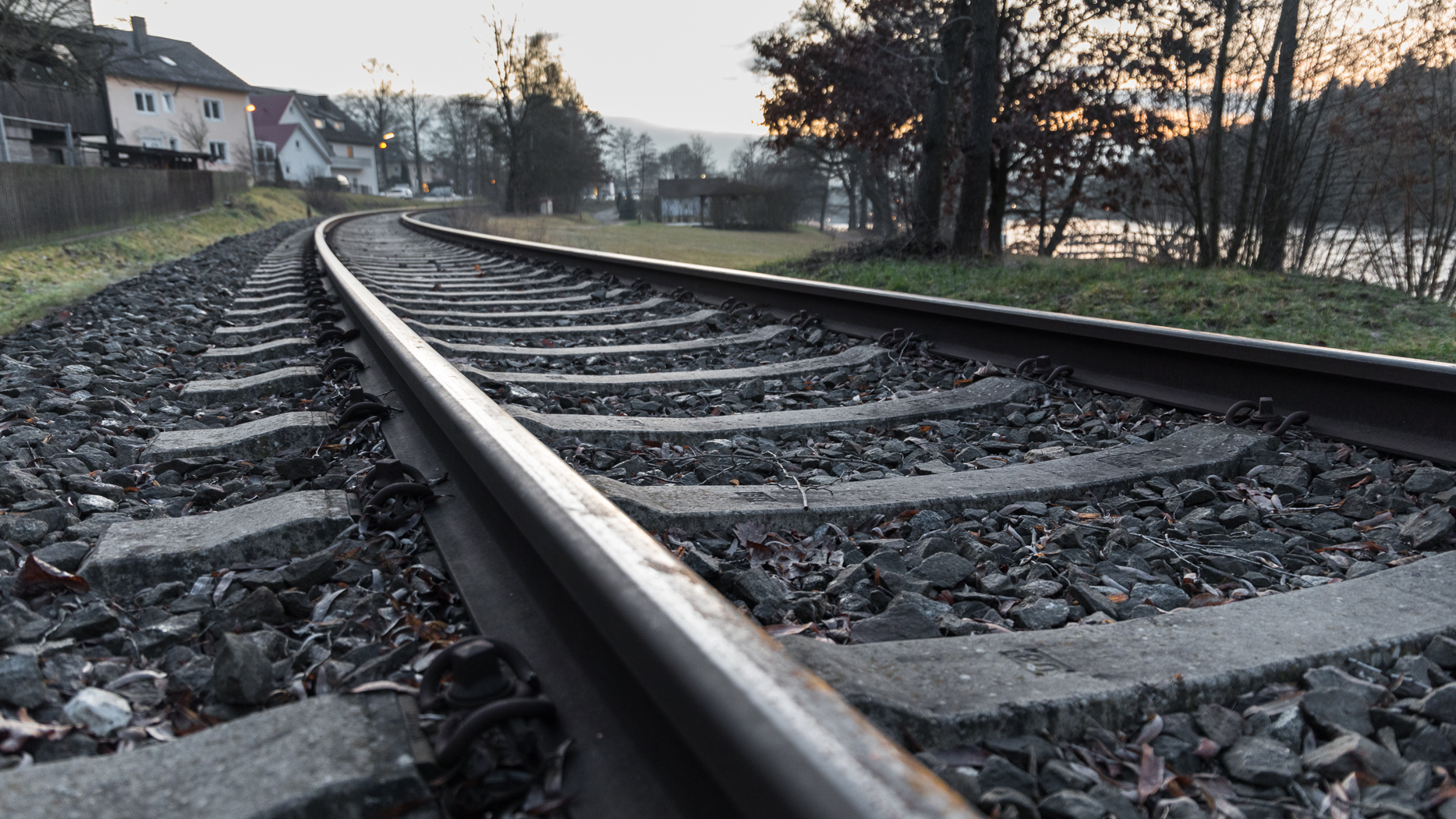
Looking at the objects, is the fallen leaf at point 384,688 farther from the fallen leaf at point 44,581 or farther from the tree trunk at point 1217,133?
the tree trunk at point 1217,133

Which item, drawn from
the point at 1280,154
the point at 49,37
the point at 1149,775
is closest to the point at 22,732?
the point at 1149,775

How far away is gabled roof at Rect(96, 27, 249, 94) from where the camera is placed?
50.2m

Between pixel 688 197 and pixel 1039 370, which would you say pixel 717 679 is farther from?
pixel 688 197

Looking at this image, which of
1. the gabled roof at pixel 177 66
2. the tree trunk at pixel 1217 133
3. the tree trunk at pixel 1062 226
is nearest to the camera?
the tree trunk at pixel 1217 133

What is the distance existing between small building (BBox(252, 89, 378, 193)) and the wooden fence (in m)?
42.5

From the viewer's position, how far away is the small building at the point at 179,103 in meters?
50.4

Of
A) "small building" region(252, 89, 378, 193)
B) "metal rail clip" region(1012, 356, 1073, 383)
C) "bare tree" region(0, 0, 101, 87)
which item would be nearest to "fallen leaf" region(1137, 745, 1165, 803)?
"metal rail clip" region(1012, 356, 1073, 383)

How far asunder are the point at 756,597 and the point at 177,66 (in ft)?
211

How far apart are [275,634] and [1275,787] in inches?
61.7

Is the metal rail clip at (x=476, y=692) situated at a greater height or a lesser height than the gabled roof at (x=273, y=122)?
lesser

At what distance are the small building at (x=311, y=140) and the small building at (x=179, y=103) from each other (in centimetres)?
263

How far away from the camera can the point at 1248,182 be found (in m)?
11.3

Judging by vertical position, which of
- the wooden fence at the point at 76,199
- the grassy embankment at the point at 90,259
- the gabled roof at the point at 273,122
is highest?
the gabled roof at the point at 273,122

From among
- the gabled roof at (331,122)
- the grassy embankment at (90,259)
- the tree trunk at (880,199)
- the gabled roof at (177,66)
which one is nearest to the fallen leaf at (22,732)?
the grassy embankment at (90,259)
